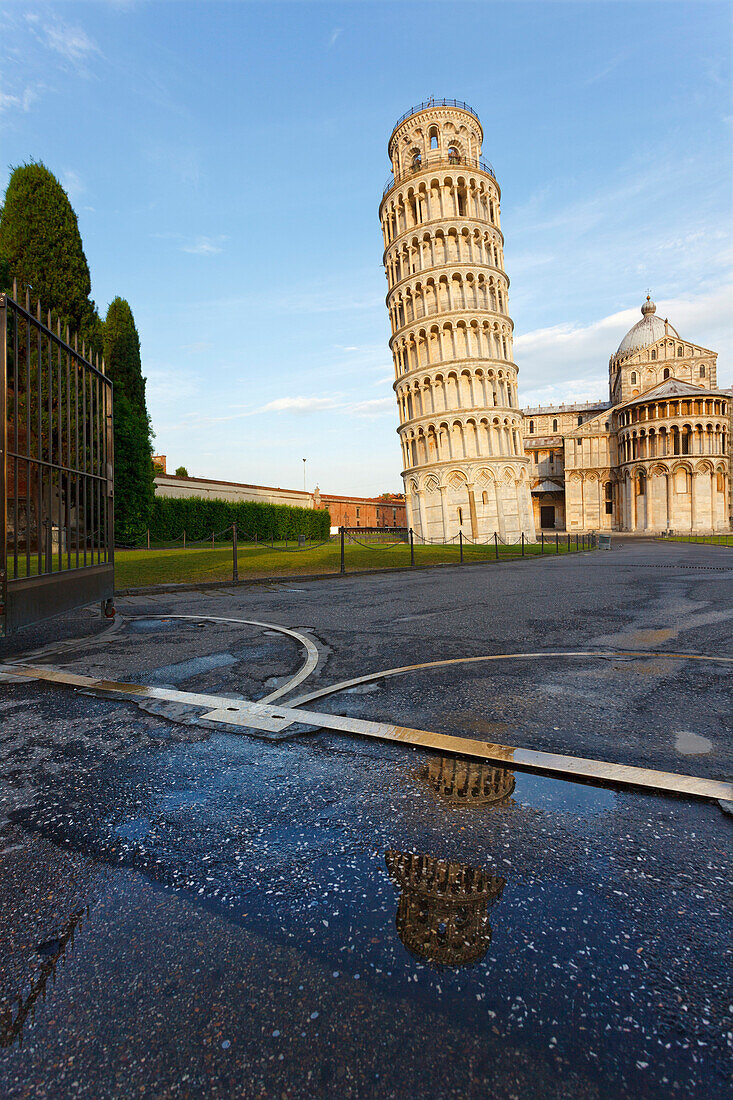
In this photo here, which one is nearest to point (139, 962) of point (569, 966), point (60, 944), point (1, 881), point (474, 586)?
point (60, 944)

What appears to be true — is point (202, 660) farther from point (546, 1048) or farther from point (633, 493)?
point (633, 493)

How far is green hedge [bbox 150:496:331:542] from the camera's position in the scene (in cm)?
3662

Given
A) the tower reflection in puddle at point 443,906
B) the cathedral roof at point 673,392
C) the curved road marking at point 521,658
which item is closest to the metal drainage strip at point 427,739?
the curved road marking at point 521,658

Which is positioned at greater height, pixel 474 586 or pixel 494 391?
pixel 494 391

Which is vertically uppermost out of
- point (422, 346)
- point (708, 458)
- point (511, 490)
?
point (422, 346)

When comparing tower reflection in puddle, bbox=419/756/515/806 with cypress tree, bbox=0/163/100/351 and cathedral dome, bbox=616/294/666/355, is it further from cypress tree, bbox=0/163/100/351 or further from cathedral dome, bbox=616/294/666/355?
cathedral dome, bbox=616/294/666/355

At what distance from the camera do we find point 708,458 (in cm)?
5931

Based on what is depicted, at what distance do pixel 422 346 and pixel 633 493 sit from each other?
34.3 m

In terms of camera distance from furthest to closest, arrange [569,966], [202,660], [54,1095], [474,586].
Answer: [474,586]
[202,660]
[569,966]
[54,1095]

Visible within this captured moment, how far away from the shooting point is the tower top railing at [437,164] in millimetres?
44688

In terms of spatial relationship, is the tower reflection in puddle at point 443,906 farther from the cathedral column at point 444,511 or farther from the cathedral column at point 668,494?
the cathedral column at point 668,494

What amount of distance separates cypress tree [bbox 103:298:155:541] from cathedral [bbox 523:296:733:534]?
5560cm

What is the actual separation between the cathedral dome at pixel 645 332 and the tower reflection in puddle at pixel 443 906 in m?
85.3

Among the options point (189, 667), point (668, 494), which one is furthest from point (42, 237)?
point (668, 494)
